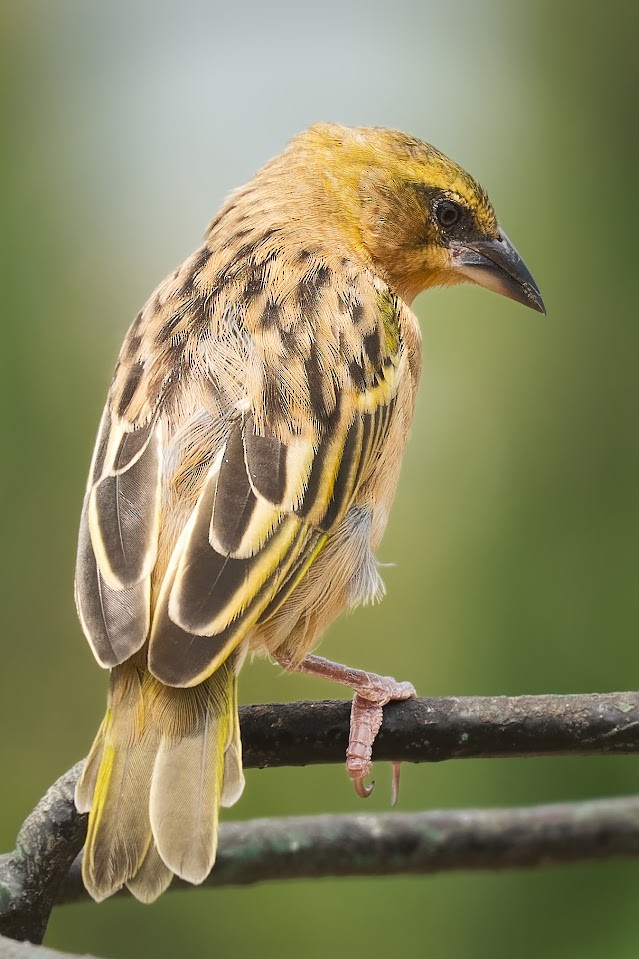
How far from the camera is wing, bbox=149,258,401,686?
7.61 ft

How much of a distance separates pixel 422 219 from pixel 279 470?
54.9 inches

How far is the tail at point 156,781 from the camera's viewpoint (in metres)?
2.08

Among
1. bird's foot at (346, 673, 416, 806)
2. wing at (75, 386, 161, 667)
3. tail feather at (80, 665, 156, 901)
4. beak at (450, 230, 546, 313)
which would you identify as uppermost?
beak at (450, 230, 546, 313)

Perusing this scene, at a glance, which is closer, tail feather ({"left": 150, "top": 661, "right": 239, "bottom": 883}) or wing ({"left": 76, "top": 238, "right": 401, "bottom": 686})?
tail feather ({"left": 150, "top": 661, "right": 239, "bottom": 883})

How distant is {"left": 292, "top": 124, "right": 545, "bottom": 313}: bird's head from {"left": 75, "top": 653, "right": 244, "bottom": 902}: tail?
1.72 metres

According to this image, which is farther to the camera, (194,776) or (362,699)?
(362,699)

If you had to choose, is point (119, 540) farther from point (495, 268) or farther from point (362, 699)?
point (495, 268)

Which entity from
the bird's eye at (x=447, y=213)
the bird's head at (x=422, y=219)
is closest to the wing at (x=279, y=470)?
the bird's head at (x=422, y=219)

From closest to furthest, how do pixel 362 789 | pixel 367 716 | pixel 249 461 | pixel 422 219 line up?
pixel 367 716
pixel 249 461
pixel 362 789
pixel 422 219

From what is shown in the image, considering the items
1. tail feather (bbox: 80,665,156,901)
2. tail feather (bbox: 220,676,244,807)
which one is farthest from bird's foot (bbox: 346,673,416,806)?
tail feather (bbox: 80,665,156,901)

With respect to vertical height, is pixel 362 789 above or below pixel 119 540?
below

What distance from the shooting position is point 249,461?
8.71 feet

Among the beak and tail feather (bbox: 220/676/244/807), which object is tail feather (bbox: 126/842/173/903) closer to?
tail feather (bbox: 220/676/244/807)

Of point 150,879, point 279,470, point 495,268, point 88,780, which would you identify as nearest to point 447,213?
point 495,268
